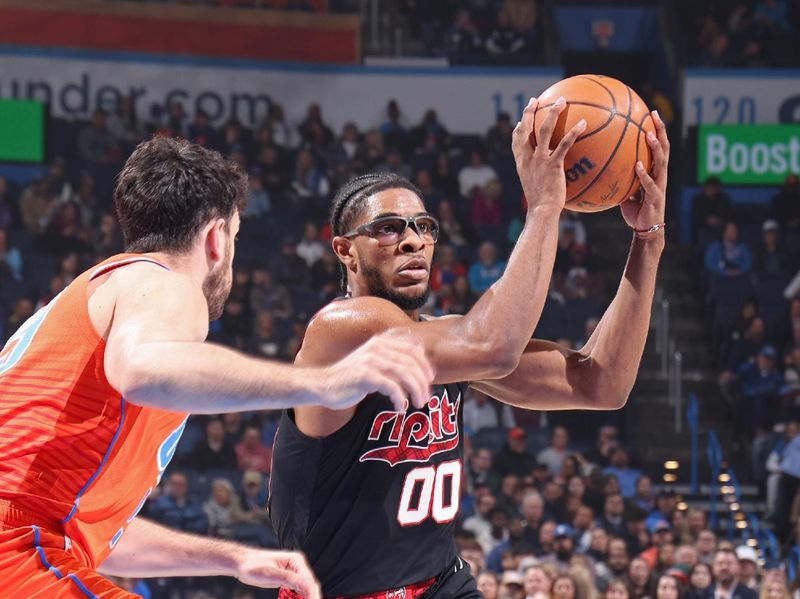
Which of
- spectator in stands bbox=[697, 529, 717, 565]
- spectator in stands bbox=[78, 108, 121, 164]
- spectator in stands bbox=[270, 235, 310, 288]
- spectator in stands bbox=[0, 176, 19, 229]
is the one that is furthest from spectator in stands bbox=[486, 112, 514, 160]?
spectator in stands bbox=[697, 529, 717, 565]

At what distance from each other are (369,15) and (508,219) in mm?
4764

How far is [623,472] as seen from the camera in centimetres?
1223

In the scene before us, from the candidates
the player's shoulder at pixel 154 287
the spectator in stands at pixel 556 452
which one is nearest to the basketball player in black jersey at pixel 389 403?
the player's shoulder at pixel 154 287

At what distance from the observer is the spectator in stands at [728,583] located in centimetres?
1000

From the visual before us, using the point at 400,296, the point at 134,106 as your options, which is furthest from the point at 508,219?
the point at 400,296

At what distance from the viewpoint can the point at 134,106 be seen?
1681 centimetres

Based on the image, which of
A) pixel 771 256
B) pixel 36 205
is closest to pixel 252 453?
pixel 36 205

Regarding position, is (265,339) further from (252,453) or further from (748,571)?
(748,571)

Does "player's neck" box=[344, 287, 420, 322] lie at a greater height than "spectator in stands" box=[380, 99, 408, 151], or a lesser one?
lesser

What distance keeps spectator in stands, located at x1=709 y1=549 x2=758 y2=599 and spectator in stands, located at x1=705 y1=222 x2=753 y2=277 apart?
5.93 meters

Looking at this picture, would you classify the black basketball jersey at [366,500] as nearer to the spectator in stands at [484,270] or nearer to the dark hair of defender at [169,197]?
the dark hair of defender at [169,197]

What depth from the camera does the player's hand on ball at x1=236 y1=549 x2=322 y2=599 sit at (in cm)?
331

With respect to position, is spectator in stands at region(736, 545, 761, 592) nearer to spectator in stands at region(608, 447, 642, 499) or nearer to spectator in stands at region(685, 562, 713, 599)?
spectator in stands at region(685, 562, 713, 599)

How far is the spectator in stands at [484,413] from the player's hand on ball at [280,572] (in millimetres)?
Answer: 9413
